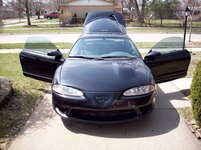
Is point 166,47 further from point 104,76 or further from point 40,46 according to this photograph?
point 104,76

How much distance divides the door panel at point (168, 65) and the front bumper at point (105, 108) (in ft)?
4.92

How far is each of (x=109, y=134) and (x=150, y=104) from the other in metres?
0.83

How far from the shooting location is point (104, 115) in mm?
4199

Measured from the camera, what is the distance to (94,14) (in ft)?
32.1

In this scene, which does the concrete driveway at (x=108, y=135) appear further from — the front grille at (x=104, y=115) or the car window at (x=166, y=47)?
the car window at (x=166, y=47)

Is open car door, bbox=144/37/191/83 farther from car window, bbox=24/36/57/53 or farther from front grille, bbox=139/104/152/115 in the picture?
car window, bbox=24/36/57/53

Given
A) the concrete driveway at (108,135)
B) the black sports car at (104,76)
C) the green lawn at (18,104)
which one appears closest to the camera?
the concrete driveway at (108,135)

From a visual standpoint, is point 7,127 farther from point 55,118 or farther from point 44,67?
point 44,67

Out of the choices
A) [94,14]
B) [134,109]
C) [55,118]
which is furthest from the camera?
[94,14]

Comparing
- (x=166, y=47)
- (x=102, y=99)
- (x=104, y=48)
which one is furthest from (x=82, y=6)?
(x=102, y=99)

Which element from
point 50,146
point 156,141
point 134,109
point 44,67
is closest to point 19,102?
point 44,67

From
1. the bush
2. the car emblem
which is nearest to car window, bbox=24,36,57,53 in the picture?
the car emblem

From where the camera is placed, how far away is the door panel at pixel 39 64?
5828 mm

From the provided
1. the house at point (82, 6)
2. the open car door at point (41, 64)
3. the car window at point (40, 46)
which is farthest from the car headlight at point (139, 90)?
the house at point (82, 6)
